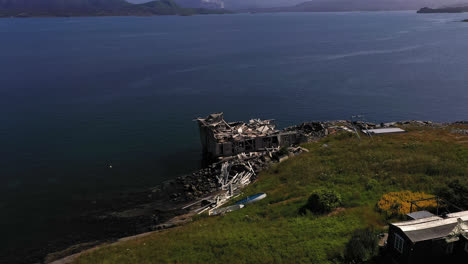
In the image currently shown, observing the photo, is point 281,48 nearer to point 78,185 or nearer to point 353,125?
point 353,125

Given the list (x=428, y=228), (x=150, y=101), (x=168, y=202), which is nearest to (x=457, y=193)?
(x=428, y=228)

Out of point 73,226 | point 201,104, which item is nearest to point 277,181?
point 73,226

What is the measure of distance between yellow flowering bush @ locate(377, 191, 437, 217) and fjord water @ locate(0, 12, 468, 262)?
28.7 m

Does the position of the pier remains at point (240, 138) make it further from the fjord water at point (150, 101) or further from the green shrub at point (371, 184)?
the green shrub at point (371, 184)

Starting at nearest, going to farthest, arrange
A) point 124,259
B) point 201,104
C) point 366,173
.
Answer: point 124,259 → point 366,173 → point 201,104

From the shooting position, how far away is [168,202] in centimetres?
3997

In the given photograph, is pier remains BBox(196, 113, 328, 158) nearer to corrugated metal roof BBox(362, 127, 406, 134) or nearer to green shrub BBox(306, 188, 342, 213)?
corrugated metal roof BBox(362, 127, 406, 134)

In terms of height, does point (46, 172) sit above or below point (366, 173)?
below

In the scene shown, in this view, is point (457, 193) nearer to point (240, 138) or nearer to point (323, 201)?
point (323, 201)

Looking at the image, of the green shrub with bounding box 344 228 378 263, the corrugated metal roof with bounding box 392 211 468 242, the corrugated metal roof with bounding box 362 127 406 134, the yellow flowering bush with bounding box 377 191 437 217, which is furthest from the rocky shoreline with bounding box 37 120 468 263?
the corrugated metal roof with bounding box 392 211 468 242

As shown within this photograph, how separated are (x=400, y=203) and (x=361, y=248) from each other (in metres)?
8.76

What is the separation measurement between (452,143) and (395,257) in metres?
33.1

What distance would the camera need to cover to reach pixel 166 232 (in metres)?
30.7

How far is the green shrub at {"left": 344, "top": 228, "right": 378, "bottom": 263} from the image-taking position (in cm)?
2036
